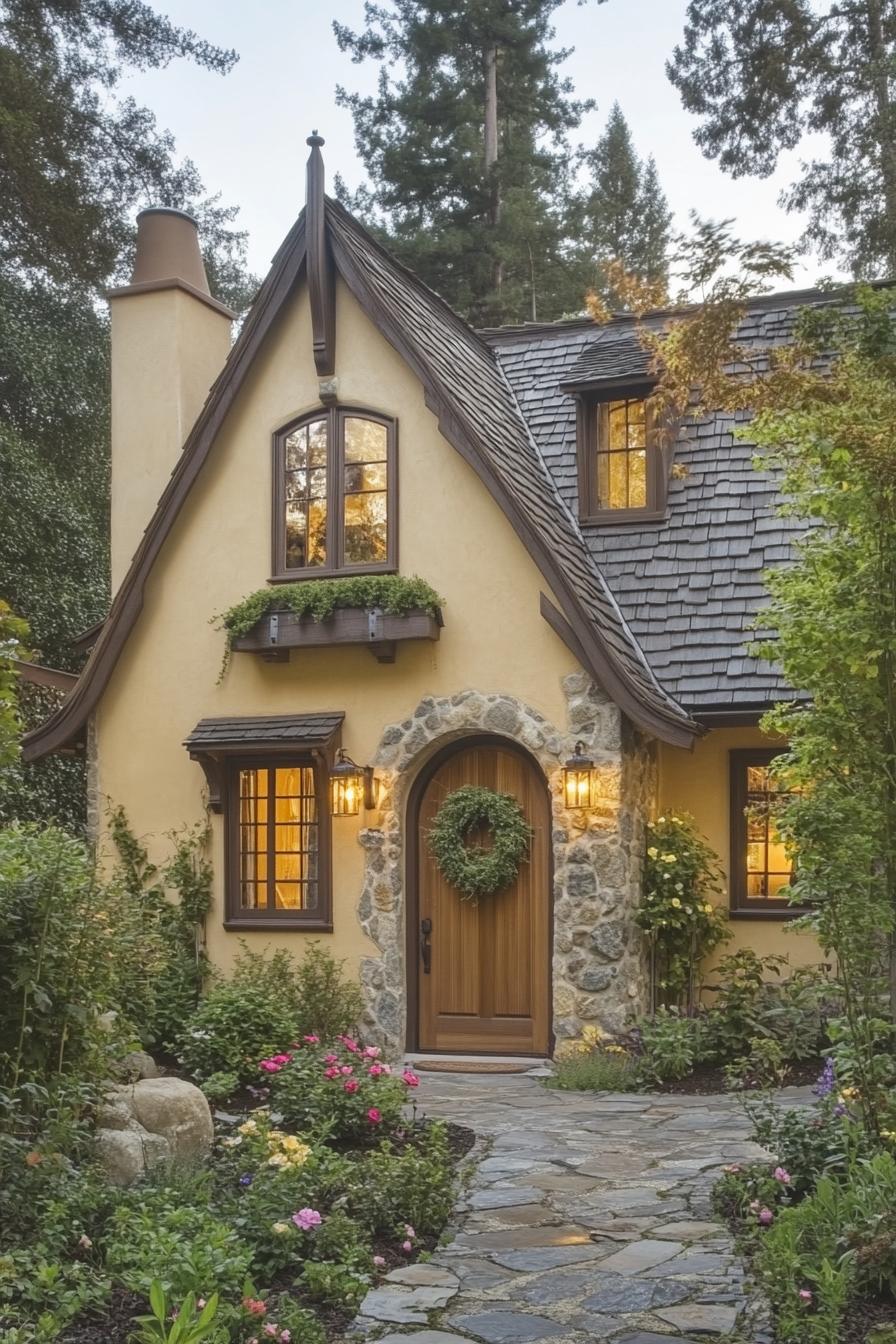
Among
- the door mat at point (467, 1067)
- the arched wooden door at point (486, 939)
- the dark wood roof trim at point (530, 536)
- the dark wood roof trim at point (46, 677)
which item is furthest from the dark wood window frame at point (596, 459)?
the dark wood roof trim at point (46, 677)

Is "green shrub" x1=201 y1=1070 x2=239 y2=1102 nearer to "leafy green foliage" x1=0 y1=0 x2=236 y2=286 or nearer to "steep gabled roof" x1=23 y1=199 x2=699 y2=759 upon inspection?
"steep gabled roof" x1=23 y1=199 x2=699 y2=759

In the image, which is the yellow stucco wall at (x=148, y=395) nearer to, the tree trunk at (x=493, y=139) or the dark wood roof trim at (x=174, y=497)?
the dark wood roof trim at (x=174, y=497)

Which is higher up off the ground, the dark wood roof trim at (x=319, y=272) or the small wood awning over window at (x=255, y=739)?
the dark wood roof trim at (x=319, y=272)

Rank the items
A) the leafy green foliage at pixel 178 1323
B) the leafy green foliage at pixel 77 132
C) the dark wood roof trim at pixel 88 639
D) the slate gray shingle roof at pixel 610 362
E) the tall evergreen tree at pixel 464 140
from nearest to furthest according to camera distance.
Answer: the leafy green foliage at pixel 178 1323 < the slate gray shingle roof at pixel 610 362 < the dark wood roof trim at pixel 88 639 < the leafy green foliage at pixel 77 132 < the tall evergreen tree at pixel 464 140

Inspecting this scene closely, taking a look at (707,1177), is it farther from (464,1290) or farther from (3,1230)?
(3,1230)

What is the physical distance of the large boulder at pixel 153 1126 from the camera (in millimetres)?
5957

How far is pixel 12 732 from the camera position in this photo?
19.3ft

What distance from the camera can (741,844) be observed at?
433 inches

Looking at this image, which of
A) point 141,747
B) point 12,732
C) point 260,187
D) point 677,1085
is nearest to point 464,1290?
point 12,732

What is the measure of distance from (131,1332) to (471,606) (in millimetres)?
6982

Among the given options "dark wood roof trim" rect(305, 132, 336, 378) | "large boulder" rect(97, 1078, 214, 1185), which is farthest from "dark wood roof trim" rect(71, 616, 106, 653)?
"large boulder" rect(97, 1078, 214, 1185)

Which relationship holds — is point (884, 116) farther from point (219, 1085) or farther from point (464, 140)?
point (219, 1085)

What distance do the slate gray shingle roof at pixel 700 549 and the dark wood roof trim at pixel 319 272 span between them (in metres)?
2.05

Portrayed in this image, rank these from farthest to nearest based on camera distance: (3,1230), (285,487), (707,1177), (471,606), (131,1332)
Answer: (285,487) < (471,606) < (707,1177) < (3,1230) < (131,1332)
